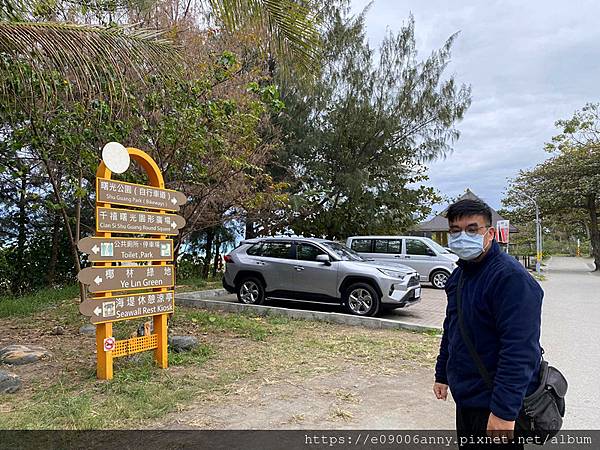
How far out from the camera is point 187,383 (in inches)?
210

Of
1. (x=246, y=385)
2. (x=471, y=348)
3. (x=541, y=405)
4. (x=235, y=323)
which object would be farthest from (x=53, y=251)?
(x=541, y=405)

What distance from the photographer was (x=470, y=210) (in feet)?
8.38

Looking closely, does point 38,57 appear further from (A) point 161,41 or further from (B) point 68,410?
(B) point 68,410

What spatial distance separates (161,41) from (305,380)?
4346mm

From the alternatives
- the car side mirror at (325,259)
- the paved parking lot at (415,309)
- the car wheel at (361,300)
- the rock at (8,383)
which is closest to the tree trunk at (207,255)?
the paved parking lot at (415,309)

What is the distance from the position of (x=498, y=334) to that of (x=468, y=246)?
453mm

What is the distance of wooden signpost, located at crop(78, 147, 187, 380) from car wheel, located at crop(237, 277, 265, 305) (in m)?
4.42

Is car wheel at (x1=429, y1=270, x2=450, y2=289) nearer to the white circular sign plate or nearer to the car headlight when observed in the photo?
the car headlight

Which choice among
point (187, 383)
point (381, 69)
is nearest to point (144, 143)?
point (187, 383)

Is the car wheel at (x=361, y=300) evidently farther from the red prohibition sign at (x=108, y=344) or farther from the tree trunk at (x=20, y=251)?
the tree trunk at (x=20, y=251)

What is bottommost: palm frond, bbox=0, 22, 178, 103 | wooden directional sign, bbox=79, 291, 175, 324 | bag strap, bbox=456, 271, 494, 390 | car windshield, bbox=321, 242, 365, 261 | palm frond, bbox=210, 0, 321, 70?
wooden directional sign, bbox=79, 291, 175, 324

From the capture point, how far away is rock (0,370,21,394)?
507 centimetres

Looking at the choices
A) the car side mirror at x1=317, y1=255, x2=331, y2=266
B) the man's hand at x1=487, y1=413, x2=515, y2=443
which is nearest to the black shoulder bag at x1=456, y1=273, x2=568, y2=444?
the man's hand at x1=487, y1=413, x2=515, y2=443

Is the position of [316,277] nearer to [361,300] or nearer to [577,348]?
[361,300]
